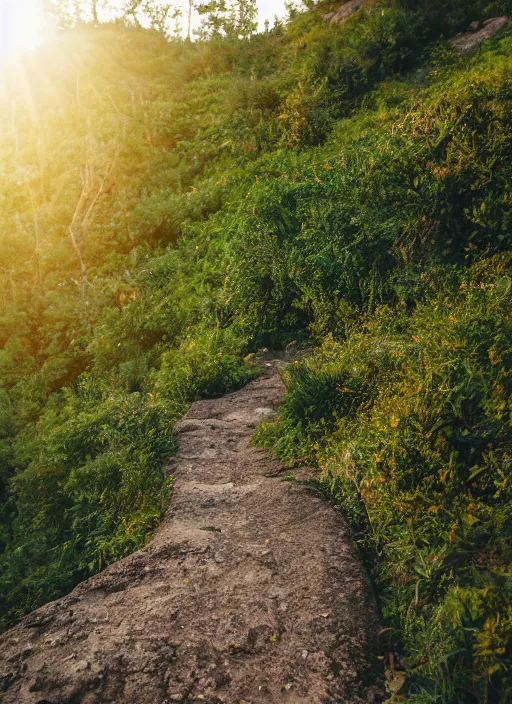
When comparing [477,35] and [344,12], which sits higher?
[344,12]

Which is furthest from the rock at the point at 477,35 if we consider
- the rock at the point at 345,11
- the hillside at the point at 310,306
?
the rock at the point at 345,11

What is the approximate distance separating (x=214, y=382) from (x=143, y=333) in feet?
7.45

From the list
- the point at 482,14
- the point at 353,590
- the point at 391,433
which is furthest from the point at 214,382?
the point at 482,14

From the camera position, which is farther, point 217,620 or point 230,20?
point 230,20

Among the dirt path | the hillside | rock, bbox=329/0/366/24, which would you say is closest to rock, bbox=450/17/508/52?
the hillside

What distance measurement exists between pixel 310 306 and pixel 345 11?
10.3 m

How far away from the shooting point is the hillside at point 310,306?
A: 3.71 m

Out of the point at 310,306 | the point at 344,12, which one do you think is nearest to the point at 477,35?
the point at 344,12

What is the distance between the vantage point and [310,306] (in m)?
7.13

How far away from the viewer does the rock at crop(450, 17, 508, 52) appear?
10391 mm

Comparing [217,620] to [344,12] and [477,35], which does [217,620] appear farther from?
[344,12]

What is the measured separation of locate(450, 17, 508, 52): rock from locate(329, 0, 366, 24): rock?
3559mm

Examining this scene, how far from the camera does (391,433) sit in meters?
4.15

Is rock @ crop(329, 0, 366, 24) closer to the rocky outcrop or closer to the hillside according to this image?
the rocky outcrop
